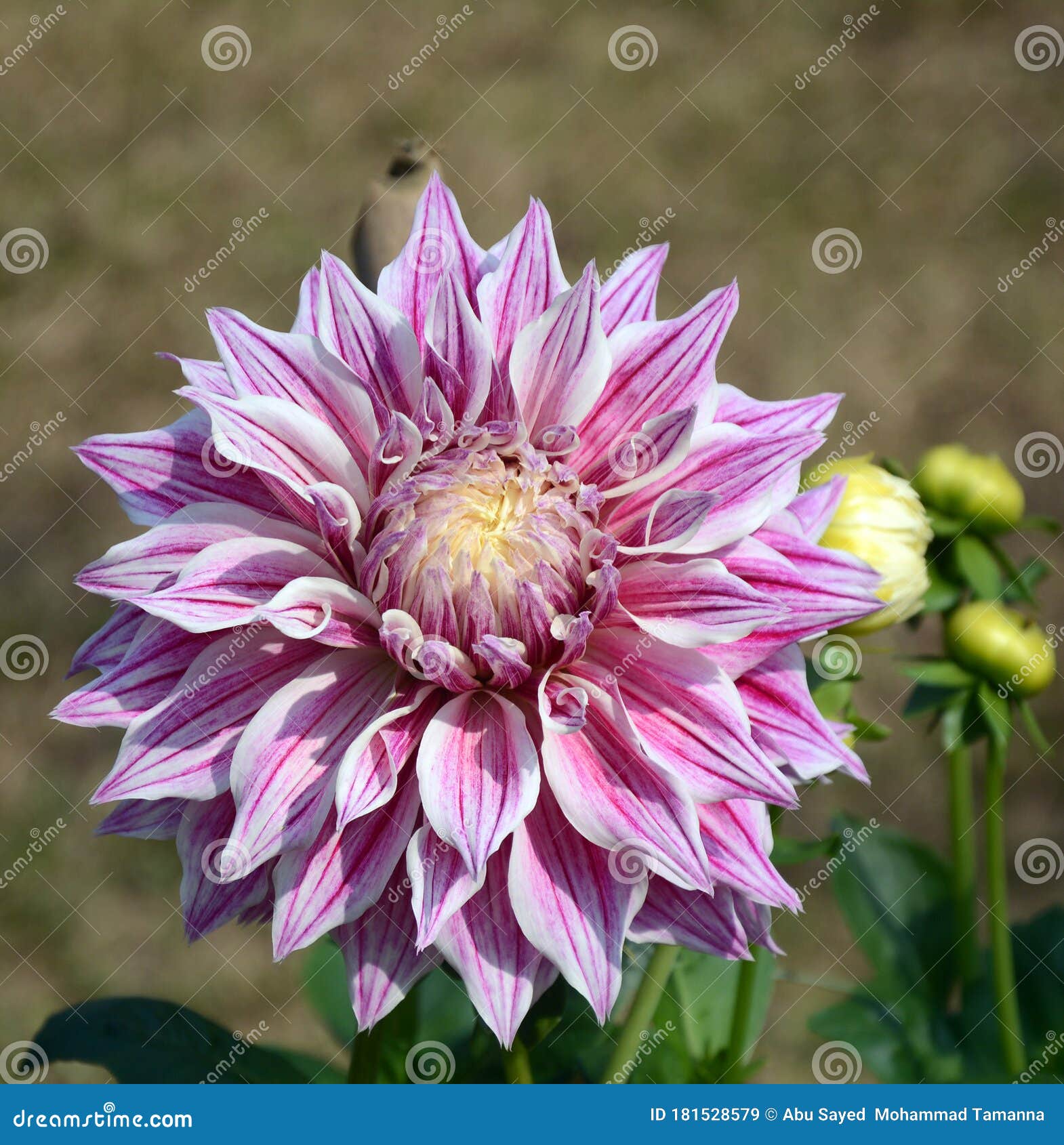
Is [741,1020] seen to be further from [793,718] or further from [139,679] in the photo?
[139,679]

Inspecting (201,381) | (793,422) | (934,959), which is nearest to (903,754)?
(934,959)

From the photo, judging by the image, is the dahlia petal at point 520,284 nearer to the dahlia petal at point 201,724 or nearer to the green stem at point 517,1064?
the dahlia petal at point 201,724

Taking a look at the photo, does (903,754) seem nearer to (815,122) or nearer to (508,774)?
(815,122)

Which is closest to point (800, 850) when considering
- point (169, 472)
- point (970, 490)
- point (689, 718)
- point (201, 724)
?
point (689, 718)

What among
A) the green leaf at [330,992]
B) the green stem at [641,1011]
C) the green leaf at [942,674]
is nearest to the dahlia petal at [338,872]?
the green stem at [641,1011]

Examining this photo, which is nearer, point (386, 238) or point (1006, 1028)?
point (386, 238)
